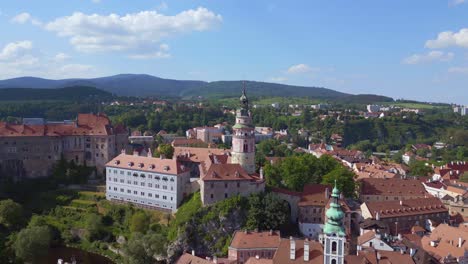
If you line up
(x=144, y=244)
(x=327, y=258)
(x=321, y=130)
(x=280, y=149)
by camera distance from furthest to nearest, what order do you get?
1. (x=321, y=130)
2. (x=280, y=149)
3. (x=144, y=244)
4. (x=327, y=258)

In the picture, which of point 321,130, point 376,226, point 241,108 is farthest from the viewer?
point 321,130

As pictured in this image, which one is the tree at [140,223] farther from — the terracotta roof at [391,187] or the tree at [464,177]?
the tree at [464,177]

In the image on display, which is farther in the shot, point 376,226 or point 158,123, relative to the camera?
point 158,123

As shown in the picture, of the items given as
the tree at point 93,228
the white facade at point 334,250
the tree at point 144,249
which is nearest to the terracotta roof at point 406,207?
the white facade at point 334,250

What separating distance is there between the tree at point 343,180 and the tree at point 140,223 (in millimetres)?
24891

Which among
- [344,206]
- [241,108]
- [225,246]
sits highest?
[241,108]

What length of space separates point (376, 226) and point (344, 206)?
4319 mm

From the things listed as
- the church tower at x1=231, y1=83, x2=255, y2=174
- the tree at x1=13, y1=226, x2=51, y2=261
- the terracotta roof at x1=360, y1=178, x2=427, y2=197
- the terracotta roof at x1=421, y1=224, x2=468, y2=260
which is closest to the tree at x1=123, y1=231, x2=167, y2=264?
the tree at x1=13, y1=226, x2=51, y2=261

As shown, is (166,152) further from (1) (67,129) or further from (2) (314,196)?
(2) (314,196)

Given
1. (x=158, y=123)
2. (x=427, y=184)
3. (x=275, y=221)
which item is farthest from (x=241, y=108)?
(x=158, y=123)

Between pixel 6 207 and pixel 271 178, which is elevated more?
pixel 271 178

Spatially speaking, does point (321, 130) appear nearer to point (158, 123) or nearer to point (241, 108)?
point (158, 123)

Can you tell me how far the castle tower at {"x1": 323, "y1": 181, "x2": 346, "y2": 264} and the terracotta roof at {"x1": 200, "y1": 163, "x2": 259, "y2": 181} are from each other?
2170 cm

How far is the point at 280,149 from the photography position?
12644cm
